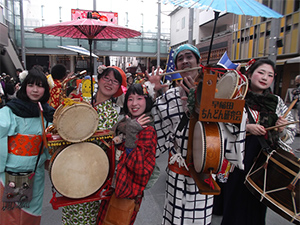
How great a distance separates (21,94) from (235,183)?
225 cm

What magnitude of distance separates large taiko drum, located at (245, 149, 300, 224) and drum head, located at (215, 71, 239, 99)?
80cm

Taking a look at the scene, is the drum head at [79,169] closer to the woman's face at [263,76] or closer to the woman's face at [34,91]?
the woman's face at [34,91]

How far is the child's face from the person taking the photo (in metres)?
1.80

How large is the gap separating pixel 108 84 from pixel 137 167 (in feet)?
3.20

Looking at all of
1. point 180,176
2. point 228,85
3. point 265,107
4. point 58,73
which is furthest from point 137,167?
point 58,73

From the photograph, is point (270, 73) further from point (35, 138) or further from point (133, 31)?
point (35, 138)

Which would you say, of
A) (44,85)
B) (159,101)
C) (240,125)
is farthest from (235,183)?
(44,85)

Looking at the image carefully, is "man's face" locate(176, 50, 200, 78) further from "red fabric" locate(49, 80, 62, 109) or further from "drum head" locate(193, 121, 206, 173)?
"red fabric" locate(49, 80, 62, 109)

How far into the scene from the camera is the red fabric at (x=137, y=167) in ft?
5.25

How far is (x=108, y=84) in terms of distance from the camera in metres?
2.18

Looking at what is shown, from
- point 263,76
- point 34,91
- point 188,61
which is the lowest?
point 34,91

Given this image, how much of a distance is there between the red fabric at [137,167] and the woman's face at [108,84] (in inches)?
28.4

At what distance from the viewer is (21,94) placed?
1.84m

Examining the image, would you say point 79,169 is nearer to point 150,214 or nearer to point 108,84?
point 108,84
